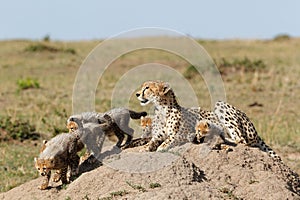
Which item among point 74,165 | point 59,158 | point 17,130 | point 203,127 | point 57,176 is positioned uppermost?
point 203,127

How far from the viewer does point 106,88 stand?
17703mm

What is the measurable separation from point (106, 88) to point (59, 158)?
11.4 metres

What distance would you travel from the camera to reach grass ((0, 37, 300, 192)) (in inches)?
435

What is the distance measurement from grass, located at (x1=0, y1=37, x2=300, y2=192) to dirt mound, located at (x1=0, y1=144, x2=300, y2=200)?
2.50m

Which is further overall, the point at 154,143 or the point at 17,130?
the point at 17,130

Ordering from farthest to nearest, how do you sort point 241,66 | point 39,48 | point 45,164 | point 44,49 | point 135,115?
point 44,49 < point 39,48 < point 241,66 < point 135,115 < point 45,164

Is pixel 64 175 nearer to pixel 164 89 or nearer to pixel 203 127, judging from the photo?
pixel 164 89

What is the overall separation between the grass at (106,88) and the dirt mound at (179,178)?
2.50 metres

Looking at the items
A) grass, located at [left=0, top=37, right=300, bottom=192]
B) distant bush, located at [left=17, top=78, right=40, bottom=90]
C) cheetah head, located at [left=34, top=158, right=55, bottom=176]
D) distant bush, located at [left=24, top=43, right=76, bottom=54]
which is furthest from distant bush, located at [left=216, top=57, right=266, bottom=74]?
cheetah head, located at [left=34, top=158, right=55, bottom=176]

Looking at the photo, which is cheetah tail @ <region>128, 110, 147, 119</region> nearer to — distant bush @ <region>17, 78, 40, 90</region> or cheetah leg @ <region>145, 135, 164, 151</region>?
cheetah leg @ <region>145, 135, 164, 151</region>

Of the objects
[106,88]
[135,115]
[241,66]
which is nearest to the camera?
[135,115]

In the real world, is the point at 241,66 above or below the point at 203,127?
below

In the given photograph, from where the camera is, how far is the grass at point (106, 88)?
1105 centimetres

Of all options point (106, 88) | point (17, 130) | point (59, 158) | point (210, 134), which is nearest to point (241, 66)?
point (106, 88)
